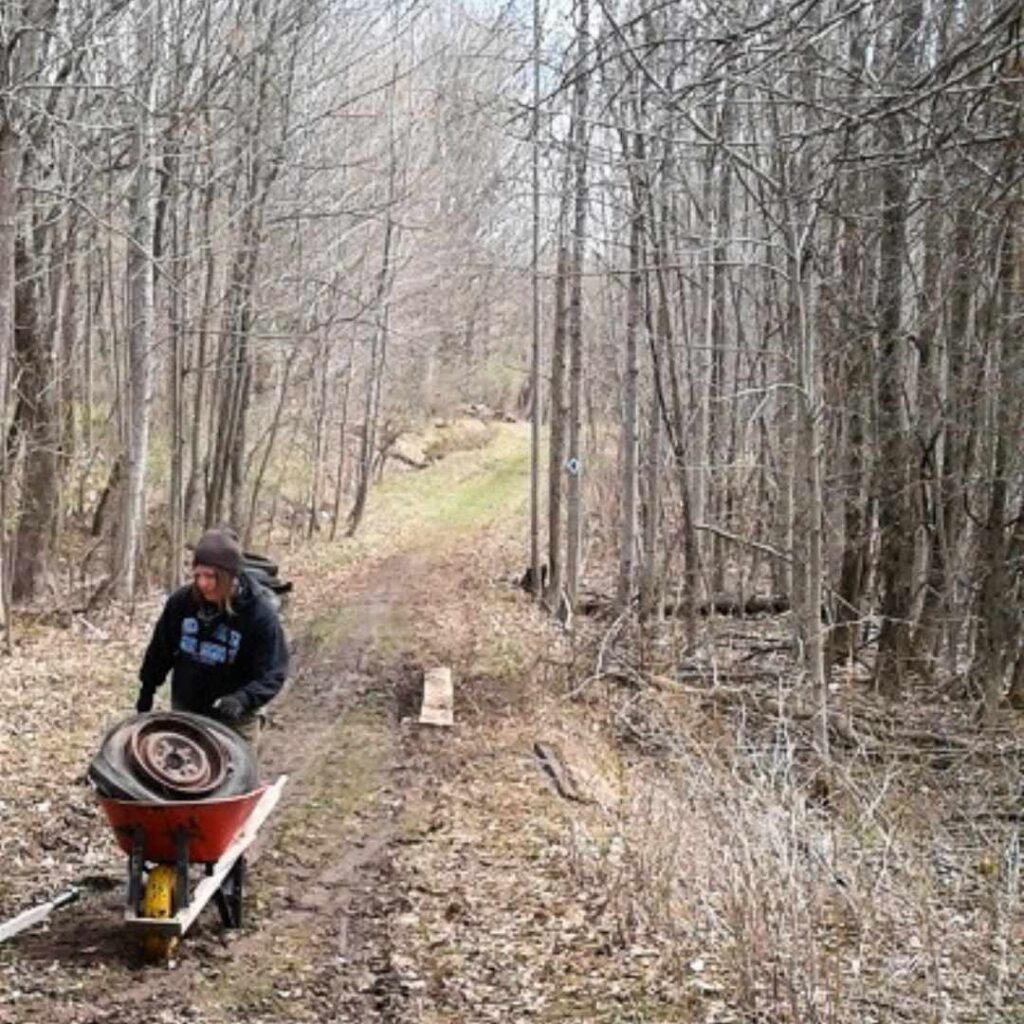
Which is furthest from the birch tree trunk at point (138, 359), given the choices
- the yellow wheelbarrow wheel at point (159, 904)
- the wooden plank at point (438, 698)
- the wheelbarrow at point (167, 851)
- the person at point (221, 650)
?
the yellow wheelbarrow wheel at point (159, 904)

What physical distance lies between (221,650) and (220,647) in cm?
2

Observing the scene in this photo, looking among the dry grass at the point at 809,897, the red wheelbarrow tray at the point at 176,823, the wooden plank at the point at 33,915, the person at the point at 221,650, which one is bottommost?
the wooden plank at the point at 33,915

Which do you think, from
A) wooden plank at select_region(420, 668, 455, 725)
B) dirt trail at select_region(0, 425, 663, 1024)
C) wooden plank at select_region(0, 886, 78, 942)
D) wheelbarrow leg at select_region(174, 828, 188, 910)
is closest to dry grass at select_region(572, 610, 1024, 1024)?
dirt trail at select_region(0, 425, 663, 1024)

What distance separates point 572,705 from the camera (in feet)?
46.2

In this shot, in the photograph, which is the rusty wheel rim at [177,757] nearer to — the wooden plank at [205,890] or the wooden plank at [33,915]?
the wooden plank at [205,890]

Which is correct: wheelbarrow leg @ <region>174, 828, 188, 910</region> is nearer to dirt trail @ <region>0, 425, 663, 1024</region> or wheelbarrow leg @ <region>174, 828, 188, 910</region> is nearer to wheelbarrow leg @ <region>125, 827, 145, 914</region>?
wheelbarrow leg @ <region>125, 827, 145, 914</region>

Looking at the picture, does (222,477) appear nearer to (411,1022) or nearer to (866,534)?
(866,534)

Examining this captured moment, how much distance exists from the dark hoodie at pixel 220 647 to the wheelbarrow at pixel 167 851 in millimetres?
979

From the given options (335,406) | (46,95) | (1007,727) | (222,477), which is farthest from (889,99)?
(335,406)

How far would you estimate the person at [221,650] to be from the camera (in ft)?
24.5

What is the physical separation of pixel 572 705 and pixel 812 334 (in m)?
4.95

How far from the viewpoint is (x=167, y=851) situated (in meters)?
6.54

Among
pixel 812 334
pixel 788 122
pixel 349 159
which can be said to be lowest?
pixel 812 334

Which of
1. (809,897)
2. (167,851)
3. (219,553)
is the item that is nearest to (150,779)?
(167,851)
